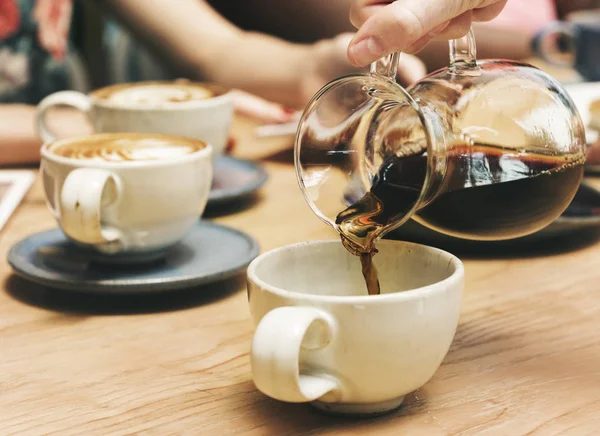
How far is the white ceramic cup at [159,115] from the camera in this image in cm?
88

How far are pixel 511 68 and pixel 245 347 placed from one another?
0.26 meters

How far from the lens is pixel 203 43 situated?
143 centimetres

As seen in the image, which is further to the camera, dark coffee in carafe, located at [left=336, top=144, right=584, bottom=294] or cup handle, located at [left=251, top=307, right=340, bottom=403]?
dark coffee in carafe, located at [left=336, top=144, right=584, bottom=294]

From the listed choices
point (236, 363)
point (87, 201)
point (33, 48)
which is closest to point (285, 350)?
point (236, 363)

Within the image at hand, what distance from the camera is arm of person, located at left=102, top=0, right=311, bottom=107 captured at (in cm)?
134

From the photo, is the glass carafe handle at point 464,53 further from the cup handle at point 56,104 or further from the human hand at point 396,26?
the cup handle at point 56,104

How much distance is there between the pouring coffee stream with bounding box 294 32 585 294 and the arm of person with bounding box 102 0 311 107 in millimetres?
757

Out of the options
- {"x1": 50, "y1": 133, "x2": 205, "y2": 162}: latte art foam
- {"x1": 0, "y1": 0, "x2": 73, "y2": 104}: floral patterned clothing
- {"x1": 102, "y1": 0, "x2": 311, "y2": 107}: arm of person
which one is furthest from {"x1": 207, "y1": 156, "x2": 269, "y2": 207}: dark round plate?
{"x1": 0, "y1": 0, "x2": 73, "y2": 104}: floral patterned clothing

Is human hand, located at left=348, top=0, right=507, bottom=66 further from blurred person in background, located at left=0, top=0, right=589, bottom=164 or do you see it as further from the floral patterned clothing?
the floral patterned clothing

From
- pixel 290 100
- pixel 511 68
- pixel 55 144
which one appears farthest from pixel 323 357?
pixel 290 100

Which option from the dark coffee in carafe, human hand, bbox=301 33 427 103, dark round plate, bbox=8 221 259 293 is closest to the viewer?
the dark coffee in carafe

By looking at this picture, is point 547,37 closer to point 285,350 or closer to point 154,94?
point 154,94

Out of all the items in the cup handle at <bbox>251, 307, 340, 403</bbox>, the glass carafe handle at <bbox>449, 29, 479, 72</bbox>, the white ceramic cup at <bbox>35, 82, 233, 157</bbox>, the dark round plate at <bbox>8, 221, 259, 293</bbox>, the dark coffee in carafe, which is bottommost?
the dark round plate at <bbox>8, 221, 259, 293</bbox>

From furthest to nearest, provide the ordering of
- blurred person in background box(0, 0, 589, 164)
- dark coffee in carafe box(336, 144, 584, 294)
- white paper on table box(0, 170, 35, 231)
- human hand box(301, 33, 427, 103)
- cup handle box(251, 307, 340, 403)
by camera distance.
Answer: blurred person in background box(0, 0, 589, 164), human hand box(301, 33, 427, 103), white paper on table box(0, 170, 35, 231), dark coffee in carafe box(336, 144, 584, 294), cup handle box(251, 307, 340, 403)
